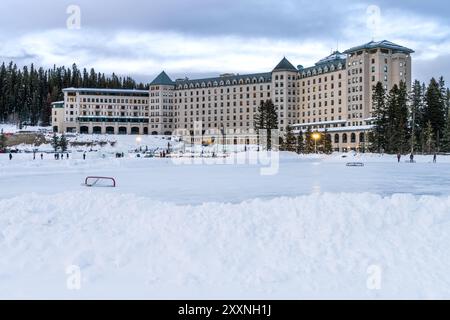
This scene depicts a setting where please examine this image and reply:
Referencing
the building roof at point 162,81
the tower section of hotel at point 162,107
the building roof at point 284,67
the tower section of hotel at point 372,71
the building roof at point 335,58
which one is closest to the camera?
the tower section of hotel at point 372,71

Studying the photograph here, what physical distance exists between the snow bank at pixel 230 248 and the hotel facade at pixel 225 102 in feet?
400

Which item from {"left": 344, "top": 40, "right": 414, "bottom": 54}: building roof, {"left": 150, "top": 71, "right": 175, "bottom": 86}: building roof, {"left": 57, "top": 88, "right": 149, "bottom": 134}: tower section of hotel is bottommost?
{"left": 57, "top": 88, "right": 149, "bottom": 134}: tower section of hotel

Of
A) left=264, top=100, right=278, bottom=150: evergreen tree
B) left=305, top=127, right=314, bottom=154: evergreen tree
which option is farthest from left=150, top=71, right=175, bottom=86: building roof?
left=305, top=127, right=314, bottom=154: evergreen tree

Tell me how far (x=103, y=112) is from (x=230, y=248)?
549 feet

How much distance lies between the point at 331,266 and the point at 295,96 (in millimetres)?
151996

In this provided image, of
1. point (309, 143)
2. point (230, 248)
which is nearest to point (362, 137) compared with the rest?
point (309, 143)

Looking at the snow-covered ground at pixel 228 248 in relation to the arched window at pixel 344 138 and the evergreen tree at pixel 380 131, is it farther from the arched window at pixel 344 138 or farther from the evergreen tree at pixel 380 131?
the arched window at pixel 344 138

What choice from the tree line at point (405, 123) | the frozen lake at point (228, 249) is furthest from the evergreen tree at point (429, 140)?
the frozen lake at point (228, 249)

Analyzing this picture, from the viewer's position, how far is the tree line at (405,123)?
75.1m

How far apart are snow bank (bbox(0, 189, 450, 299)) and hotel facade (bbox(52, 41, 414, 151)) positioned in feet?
400

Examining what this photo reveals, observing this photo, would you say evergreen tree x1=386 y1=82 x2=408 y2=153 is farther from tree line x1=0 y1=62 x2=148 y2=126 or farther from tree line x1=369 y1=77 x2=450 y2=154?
tree line x1=0 y1=62 x2=148 y2=126

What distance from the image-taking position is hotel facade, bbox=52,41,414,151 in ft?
465

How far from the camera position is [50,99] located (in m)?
190
